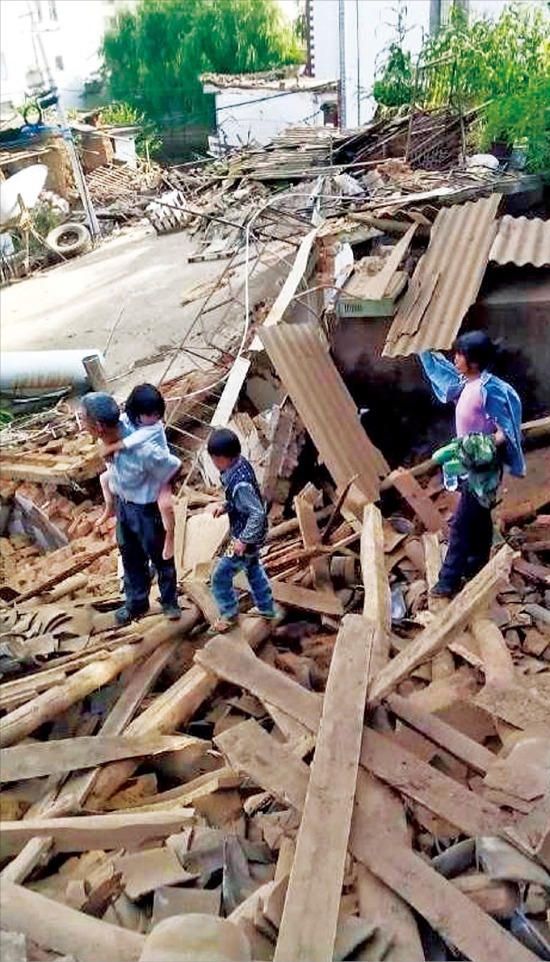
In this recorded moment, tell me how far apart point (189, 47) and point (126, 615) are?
33.9 meters

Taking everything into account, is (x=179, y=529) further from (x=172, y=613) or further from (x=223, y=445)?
(x=223, y=445)

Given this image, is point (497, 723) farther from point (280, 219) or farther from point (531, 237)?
point (280, 219)

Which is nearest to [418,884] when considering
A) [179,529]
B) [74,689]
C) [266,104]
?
[74,689]

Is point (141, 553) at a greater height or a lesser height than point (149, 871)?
lesser

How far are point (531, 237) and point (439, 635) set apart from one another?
4180 mm

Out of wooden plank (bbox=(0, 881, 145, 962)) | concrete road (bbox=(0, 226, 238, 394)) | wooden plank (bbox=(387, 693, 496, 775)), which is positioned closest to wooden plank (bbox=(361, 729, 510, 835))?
wooden plank (bbox=(387, 693, 496, 775))

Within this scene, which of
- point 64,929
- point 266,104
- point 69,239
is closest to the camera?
point 64,929

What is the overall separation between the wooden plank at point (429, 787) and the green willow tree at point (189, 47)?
3252 centimetres

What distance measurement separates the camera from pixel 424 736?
3365 millimetres

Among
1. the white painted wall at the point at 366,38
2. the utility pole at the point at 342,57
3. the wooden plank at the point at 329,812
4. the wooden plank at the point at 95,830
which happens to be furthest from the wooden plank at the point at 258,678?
the utility pole at the point at 342,57

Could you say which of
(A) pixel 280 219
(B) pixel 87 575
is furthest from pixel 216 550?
(A) pixel 280 219

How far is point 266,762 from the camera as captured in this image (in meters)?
3.13

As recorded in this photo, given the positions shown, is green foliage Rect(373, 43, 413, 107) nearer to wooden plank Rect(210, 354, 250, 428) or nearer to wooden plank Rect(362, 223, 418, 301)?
wooden plank Rect(362, 223, 418, 301)

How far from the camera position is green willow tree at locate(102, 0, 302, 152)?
105ft
